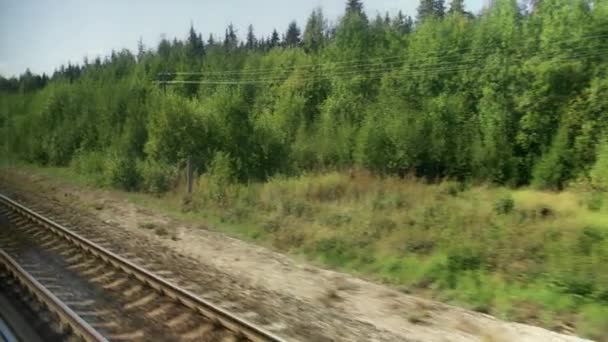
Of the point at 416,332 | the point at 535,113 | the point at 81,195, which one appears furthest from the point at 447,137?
the point at 416,332

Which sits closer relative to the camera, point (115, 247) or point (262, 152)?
point (115, 247)

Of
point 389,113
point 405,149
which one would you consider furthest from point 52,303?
point 389,113

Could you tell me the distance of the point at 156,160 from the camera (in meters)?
28.0

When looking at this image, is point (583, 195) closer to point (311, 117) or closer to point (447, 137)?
point (447, 137)

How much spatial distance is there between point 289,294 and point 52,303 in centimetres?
404

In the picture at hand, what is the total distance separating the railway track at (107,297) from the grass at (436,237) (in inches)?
168

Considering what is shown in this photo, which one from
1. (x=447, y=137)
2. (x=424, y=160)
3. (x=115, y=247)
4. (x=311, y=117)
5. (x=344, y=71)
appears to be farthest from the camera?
(x=344, y=71)

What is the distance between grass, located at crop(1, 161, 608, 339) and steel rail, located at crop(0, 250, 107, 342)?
19.7 feet

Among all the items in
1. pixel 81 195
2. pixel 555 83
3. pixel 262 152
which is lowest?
pixel 81 195

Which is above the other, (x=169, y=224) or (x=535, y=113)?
(x=535, y=113)

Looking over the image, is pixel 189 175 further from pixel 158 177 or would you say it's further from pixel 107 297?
pixel 107 297

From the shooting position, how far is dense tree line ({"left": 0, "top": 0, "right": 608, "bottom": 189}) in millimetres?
27078

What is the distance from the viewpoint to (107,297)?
10289mm

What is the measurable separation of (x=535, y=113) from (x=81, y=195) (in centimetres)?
2813
